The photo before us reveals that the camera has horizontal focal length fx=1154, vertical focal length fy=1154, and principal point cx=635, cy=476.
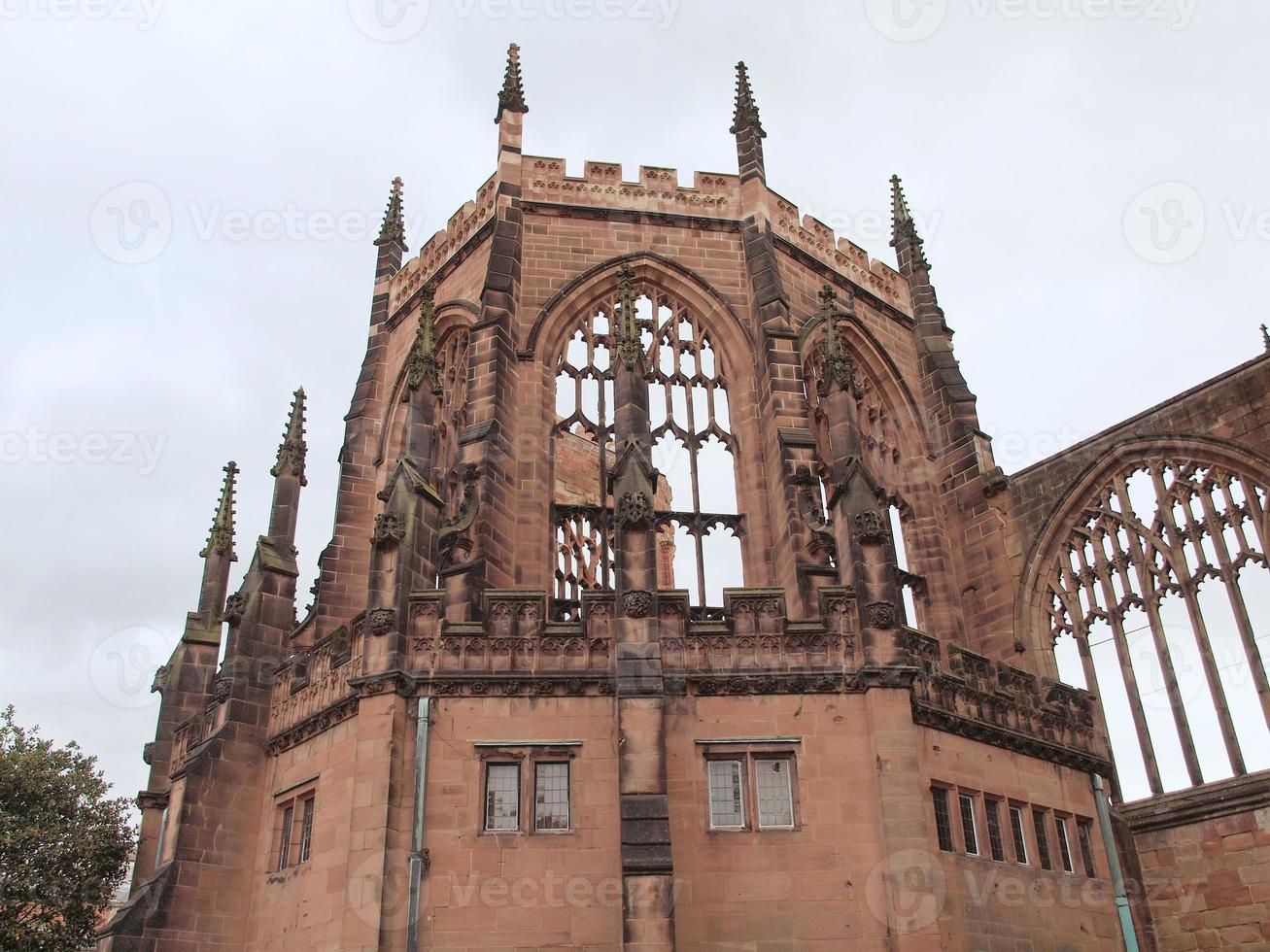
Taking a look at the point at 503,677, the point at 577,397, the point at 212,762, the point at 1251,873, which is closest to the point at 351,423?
the point at 577,397

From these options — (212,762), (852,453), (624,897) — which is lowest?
(624,897)

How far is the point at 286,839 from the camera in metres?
17.7

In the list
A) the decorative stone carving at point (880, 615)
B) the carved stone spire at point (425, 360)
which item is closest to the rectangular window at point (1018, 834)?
the decorative stone carving at point (880, 615)

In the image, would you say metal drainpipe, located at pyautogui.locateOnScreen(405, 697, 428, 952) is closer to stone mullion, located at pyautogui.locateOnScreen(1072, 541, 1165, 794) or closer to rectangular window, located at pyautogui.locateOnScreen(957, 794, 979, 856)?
rectangular window, located at pyautogui.locateOnScreen(957, 794, 979, 856)

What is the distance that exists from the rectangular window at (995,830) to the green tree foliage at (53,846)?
64.7 feet

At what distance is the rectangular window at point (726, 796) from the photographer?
611 inches

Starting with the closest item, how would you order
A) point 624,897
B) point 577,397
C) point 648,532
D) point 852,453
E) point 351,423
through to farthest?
1. point 624,897
2. point 648,532
3. point 852,453
4. point 577,397
5. point 351,423

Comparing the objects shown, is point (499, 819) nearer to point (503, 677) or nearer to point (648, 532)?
point (503, 677)

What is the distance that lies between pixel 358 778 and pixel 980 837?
29.1 feet

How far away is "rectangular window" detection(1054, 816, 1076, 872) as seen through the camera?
59.4 feet

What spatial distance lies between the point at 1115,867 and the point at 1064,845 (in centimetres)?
96

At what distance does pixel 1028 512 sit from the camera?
23094mm

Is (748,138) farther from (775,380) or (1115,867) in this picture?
(1115,867)

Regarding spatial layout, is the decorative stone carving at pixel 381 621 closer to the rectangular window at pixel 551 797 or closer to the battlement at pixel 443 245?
the rectangular window at pixel 551 797
